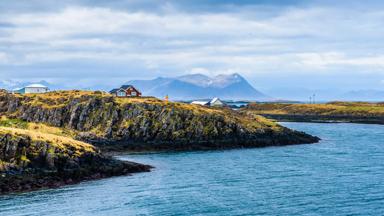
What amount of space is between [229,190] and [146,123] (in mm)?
65406

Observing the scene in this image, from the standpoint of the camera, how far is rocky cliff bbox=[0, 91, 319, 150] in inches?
5704

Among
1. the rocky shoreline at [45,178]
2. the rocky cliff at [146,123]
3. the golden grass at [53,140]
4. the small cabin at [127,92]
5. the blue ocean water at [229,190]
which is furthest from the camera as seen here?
the small cabin at [127,92]

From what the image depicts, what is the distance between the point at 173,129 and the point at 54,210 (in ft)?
256

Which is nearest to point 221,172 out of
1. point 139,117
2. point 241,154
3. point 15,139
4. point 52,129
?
point 241,154

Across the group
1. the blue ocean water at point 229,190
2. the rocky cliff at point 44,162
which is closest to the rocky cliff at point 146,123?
the blue ocean water at point 229,190

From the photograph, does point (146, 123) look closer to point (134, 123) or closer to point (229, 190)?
point (134, 123)

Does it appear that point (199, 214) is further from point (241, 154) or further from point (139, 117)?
point (139, 117)

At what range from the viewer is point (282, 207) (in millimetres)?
73500

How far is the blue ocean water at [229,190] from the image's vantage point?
7250 centimetres

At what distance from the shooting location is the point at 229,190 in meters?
86.2

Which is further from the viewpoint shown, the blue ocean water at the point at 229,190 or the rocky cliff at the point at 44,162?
the rocky cliff at the point at 44,162

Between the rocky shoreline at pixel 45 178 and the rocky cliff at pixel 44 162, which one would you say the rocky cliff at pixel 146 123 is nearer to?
the rocky cliff at pixel 44 162

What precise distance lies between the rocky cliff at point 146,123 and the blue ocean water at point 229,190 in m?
18.3

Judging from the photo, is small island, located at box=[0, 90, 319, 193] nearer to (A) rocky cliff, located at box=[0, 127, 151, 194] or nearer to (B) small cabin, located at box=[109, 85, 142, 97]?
(B) small cabin, located at box=[109, 85, 142, 97]
